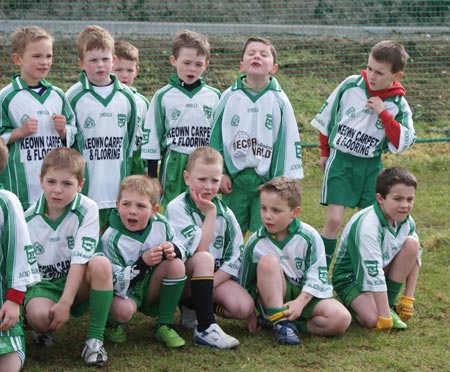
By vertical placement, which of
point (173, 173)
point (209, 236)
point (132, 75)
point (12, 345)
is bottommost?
point (12, 345)

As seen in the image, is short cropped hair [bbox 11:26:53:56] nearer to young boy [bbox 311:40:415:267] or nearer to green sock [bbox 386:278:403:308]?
young boy [bbox 311:40:415:267]

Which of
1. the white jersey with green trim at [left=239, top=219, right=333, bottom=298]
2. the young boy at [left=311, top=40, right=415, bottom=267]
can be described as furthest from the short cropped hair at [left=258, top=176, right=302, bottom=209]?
the young boy at [left=311, top=40, right=415, bottom=267]

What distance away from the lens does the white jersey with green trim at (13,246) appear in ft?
12.6

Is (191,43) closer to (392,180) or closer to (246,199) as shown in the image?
(246,199)

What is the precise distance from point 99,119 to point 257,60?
1.04 m

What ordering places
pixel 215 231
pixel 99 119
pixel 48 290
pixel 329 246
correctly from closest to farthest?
1. pixel 48 290
2. pixel 215 231
3. pixel 99 119
4. pixel 329 246

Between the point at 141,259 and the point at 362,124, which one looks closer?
the point at 141,259

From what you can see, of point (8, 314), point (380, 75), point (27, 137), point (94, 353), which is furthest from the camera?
point (380, 75)

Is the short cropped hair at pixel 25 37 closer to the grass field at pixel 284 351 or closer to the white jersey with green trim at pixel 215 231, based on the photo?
the white jersey with green trim at pixel 215 231

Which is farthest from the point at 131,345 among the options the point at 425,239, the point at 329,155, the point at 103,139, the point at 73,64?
the point at 73,64

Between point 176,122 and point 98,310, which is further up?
point 176,122

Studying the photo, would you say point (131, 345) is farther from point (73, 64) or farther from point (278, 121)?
point (73, 64)

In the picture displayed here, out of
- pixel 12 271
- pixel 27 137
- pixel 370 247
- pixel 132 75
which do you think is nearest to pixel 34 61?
pixel 27 137

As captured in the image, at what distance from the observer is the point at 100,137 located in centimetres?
→ 523
